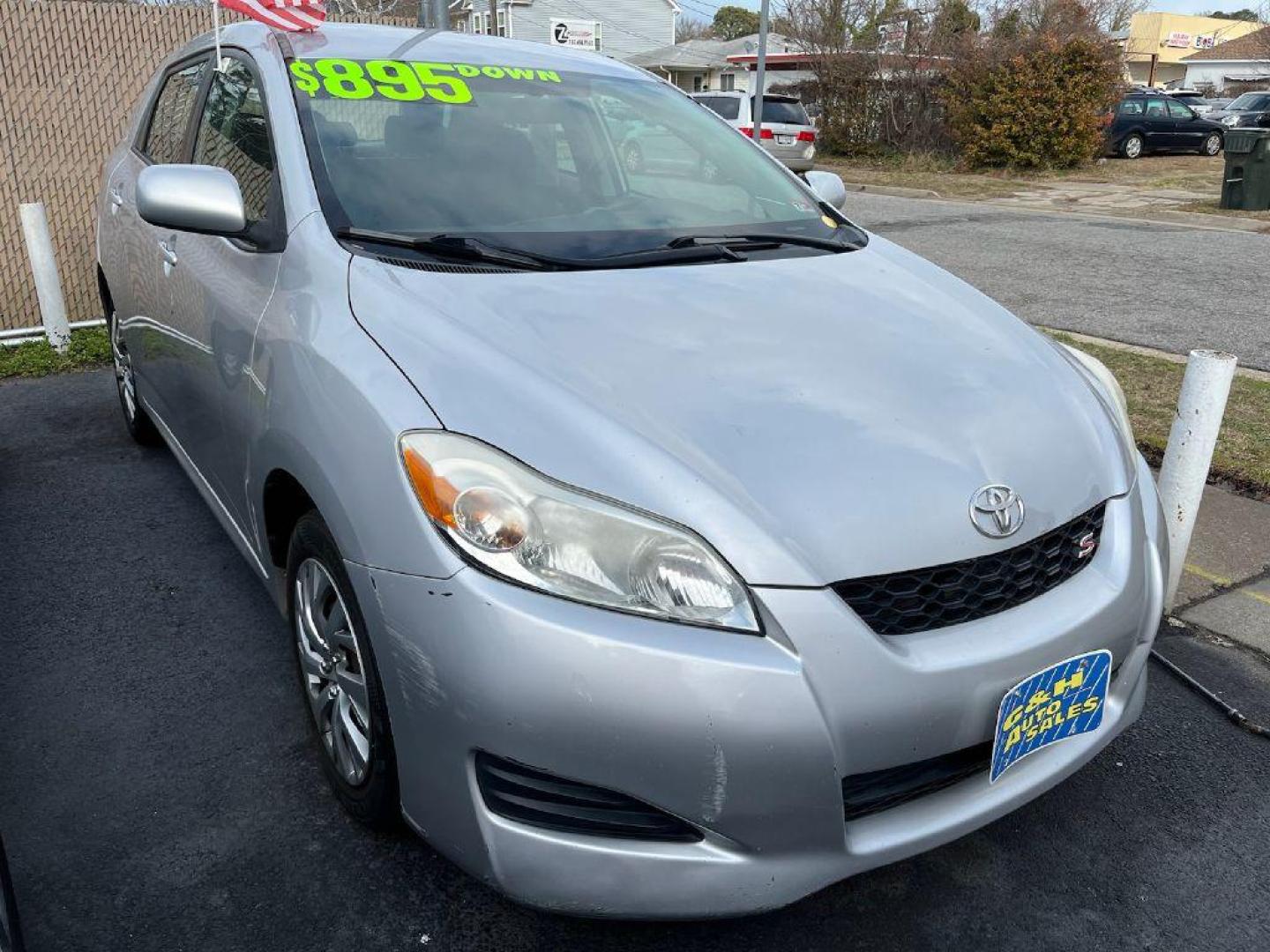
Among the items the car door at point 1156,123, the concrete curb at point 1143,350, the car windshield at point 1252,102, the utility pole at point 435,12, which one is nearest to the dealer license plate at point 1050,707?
the concrete curb at point 1143,350

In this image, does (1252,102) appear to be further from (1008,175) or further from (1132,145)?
(1008,175)

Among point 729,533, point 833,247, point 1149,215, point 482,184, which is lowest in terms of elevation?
point 1149,215

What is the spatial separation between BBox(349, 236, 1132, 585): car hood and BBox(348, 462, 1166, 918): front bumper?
158 mm

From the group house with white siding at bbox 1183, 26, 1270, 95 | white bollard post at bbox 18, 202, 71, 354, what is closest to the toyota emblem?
white bollard post at bbox 18, 202, 71, 354

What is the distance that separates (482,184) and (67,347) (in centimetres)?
477

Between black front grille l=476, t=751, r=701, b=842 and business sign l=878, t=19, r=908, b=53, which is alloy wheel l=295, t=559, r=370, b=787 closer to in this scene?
black front grille l=476, t=751, r=701, b=842

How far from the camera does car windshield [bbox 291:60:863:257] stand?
2.62 meters

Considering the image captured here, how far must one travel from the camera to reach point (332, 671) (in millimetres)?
2260

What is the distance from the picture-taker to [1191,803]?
8.34 feet

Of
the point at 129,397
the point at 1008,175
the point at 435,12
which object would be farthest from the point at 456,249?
the point at 1008,175

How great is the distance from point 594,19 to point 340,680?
2048 inches

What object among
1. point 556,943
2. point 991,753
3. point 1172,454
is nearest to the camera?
point 991,753

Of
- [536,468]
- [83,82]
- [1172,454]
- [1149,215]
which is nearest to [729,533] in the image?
[536,468]

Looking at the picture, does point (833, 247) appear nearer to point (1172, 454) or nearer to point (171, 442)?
point (1172, 454)
